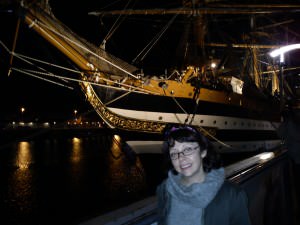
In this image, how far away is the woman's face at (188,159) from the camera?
5.42 ft

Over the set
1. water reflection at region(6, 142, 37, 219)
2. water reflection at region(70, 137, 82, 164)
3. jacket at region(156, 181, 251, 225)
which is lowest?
water reflection at region(70, 137, 82, 164)

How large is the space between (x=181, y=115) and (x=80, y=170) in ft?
18.3

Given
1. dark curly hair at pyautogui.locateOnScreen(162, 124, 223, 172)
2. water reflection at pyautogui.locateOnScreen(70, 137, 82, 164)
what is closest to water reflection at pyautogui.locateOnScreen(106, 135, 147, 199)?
water reflection at pyautogui.locateOnScreen(70, 137, 82, 164)

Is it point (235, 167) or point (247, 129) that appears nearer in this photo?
point (235, 167)

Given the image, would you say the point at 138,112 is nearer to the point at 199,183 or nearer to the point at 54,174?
the point at 54,174

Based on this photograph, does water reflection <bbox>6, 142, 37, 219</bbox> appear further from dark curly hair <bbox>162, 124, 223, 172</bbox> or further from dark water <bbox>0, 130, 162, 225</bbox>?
dark curly hair <bbox>162, 124, 223, 172</bbox>

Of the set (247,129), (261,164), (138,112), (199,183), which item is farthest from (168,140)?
(247,129)

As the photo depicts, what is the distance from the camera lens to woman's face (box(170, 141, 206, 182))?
1.65 metres

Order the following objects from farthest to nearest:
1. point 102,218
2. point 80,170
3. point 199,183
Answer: point 80,170, point 102,218, point 199,183

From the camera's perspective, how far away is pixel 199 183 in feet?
5.09

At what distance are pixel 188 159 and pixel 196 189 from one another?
209 millimetres

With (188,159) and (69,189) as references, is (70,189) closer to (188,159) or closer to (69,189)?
(69,189)

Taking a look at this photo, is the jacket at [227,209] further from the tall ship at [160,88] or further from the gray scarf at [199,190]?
the tall ship at [160,88]

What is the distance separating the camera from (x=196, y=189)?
1.51 metres
